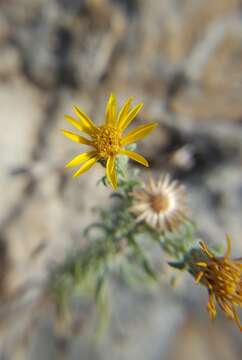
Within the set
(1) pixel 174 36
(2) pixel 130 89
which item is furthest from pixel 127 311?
(1) pixel 174 36

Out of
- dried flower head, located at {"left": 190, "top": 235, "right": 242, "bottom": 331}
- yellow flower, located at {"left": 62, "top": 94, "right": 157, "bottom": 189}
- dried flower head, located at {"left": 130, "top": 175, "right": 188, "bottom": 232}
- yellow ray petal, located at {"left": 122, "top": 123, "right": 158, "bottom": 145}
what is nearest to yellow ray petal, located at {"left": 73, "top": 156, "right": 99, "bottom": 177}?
yellow flower, located at {"left": 62, "top": 94, "right": 157, "bottom": 189}

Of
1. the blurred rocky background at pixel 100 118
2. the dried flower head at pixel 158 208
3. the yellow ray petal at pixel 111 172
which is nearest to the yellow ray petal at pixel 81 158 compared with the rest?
the yellow ray petal at pixel 111 172

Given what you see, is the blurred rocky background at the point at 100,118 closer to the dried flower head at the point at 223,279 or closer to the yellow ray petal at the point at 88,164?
the dried flower head at the point at 223,279

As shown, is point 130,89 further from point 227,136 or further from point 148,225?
point 148,225

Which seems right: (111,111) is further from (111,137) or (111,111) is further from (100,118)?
(100,118)

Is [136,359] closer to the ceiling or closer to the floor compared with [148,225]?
closer to the floor

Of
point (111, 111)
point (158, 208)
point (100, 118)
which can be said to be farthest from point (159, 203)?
point (100, 118)
